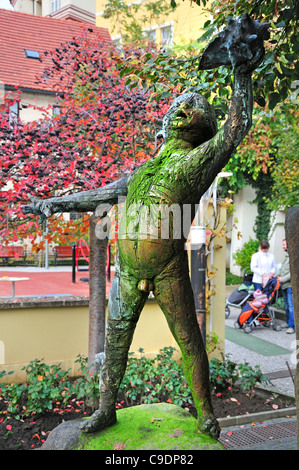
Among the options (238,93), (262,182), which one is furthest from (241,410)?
(262,182)

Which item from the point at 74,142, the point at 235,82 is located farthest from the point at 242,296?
the point at 235,82

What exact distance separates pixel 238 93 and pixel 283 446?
138 inches

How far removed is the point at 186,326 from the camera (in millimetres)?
2547

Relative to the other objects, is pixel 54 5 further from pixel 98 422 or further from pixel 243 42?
pixel 98 422

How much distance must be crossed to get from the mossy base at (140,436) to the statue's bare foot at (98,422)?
0.03 m

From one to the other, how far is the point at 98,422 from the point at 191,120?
5.75ft

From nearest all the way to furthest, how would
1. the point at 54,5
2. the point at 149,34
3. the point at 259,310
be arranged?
the point at 259,310 → the point at 149,34 → the point at 54,5

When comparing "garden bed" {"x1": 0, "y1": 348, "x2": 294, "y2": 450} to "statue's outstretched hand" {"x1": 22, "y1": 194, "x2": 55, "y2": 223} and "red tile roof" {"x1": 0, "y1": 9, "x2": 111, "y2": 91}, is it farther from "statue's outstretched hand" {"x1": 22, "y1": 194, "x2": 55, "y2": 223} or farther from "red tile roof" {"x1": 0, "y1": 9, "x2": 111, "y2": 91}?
"red tile roof" {"x1": 0, "y1": 9, "x2": 111, "y2": 91}

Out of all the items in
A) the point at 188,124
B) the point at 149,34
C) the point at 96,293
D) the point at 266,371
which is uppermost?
the point at 149,34

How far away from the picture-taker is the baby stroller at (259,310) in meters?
9.52

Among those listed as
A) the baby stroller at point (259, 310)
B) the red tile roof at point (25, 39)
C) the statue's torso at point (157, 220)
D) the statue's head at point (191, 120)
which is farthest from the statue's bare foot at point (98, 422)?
the red tile roof at point (25, 39)

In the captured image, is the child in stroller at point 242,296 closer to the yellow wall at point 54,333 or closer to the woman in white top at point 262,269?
the woman in white top at point 262,269

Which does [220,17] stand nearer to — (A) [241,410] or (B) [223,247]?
(B) [223,247]

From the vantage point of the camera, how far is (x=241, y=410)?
5176mm
